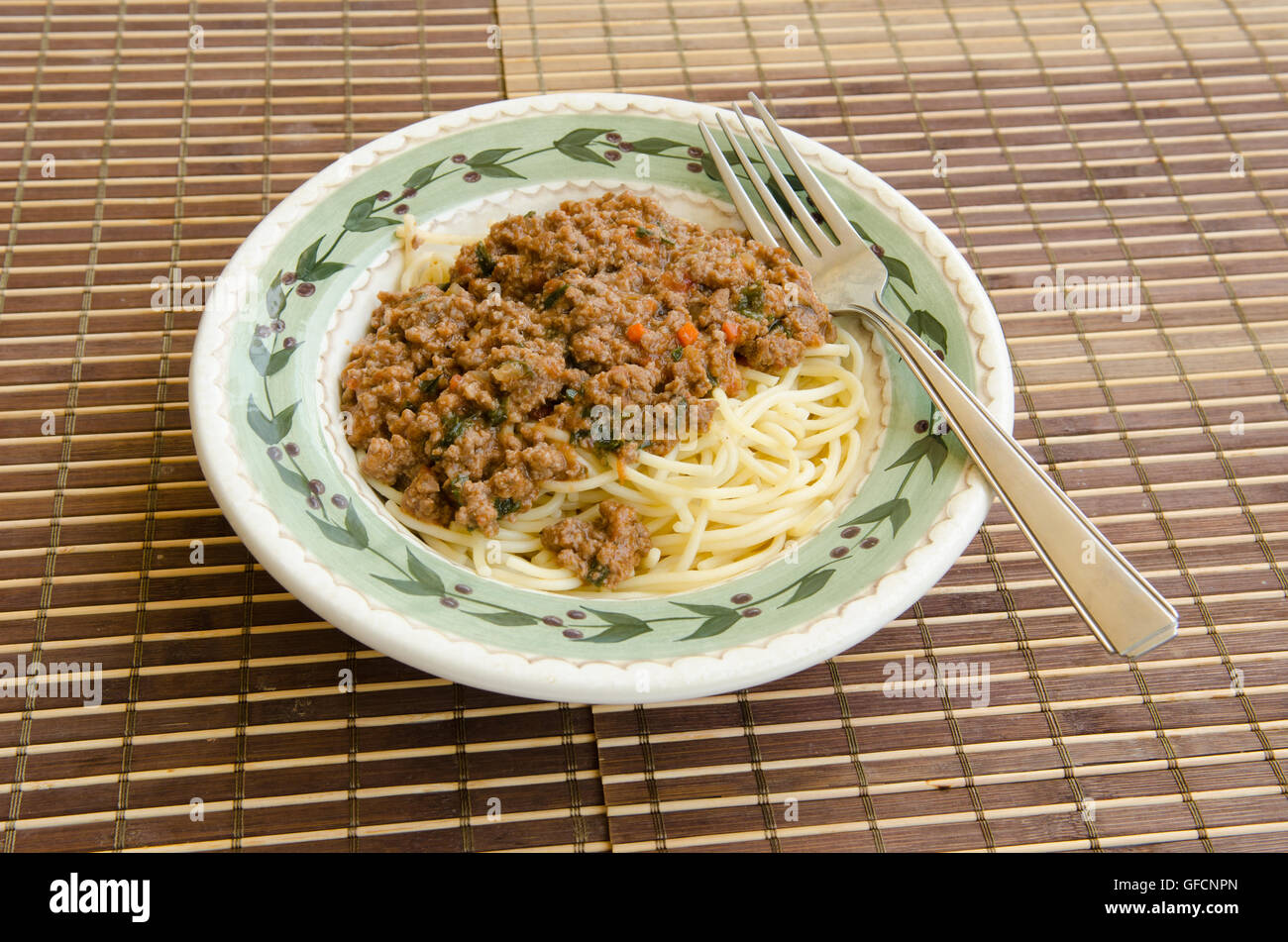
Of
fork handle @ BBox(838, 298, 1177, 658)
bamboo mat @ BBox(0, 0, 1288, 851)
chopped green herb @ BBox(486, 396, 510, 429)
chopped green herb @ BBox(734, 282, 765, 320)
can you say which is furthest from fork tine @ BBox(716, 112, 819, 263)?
chopped green herb @ BBox(486, 396, 510, 429)

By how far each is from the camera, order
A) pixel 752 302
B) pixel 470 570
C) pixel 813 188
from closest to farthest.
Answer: pixel 470 570, pixel 752 302, pixel 813 188

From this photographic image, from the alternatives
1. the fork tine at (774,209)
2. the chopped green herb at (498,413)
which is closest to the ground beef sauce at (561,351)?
the chopped green herb at (498,413)

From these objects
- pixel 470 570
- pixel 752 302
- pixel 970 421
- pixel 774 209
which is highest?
pixel 774 209

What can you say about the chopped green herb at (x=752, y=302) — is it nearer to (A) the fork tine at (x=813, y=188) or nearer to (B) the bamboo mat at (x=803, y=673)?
(A) the fork tine at (x=813, y=188)

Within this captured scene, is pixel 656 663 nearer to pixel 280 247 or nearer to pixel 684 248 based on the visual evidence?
pixel 684 248

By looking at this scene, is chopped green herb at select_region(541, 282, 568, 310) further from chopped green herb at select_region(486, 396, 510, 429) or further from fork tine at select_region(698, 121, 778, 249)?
fork tine at select_region(698, 121, 778, 249)

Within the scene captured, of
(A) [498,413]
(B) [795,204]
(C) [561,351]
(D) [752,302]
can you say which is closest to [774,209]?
(B) [795,204]

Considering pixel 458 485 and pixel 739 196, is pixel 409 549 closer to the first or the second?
pixel 458 485
